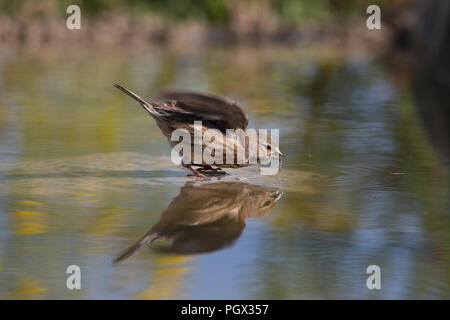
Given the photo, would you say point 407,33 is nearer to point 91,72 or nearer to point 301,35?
point 301,35

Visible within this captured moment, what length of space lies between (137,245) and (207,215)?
2.62ft

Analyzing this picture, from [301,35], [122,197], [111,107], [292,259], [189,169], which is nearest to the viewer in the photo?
[292,259]

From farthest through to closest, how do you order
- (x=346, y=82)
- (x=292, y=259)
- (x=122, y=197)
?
(x=346, y=82) → (x=122, y=197) → (x=292, y=259)

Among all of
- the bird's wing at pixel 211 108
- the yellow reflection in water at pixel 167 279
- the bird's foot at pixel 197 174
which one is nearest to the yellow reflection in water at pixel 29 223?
the yellow reflection in water at pixel 167 279

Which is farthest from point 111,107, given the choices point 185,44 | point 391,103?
point 185,44

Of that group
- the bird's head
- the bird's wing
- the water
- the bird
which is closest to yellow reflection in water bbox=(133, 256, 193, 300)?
the water

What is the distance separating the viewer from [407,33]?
77.7 feet

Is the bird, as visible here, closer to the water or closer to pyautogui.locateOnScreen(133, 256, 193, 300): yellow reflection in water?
the water

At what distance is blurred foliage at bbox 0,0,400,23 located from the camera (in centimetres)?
2327

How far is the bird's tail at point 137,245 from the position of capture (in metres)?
4.39

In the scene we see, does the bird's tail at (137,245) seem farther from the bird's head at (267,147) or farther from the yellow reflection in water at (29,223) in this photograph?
the bird's head at (267,147)

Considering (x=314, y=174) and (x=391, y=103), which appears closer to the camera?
(x=314, y=174)

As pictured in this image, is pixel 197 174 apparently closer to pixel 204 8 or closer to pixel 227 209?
pixel 227 209

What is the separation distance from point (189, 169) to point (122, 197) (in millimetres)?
835
